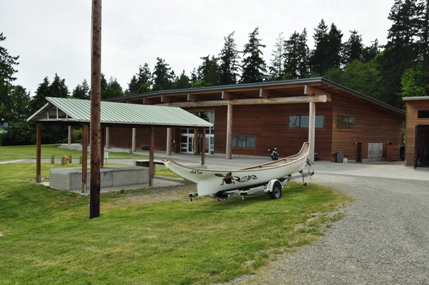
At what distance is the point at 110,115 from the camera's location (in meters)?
15.1

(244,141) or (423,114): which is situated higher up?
(423,114)

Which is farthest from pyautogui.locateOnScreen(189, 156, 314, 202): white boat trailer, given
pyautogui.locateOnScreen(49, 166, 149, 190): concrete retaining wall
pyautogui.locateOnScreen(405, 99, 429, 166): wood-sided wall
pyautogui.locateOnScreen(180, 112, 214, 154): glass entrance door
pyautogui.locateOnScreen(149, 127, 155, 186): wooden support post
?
pyautogui.locateOnScreen(180, 112, 214, 154): glass entrance door

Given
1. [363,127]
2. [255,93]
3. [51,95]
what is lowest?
[363,127]

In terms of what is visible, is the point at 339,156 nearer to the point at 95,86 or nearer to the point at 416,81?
the point at 95,86

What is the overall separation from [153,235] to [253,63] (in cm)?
6961

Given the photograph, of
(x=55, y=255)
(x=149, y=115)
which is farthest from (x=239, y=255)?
(x=149, y=115)

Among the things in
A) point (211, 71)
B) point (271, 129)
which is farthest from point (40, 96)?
point (271, 129)

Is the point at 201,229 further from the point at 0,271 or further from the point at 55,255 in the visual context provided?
the point at 0,271

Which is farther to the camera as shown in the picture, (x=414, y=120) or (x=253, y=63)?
(x=253, y=63)

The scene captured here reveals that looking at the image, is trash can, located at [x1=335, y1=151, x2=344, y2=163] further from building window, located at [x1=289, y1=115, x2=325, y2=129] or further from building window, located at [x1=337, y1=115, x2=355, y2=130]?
building window, located at [x1=289, y1=115, x2=325, y2=129]

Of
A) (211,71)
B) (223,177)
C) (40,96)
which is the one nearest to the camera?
(223,177)

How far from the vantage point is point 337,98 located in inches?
1107

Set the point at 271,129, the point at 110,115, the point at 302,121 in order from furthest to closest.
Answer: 1. the point at 271,129
2. the point at 302,121
3. the point at 110,115

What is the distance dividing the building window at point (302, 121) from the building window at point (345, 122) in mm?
1424
